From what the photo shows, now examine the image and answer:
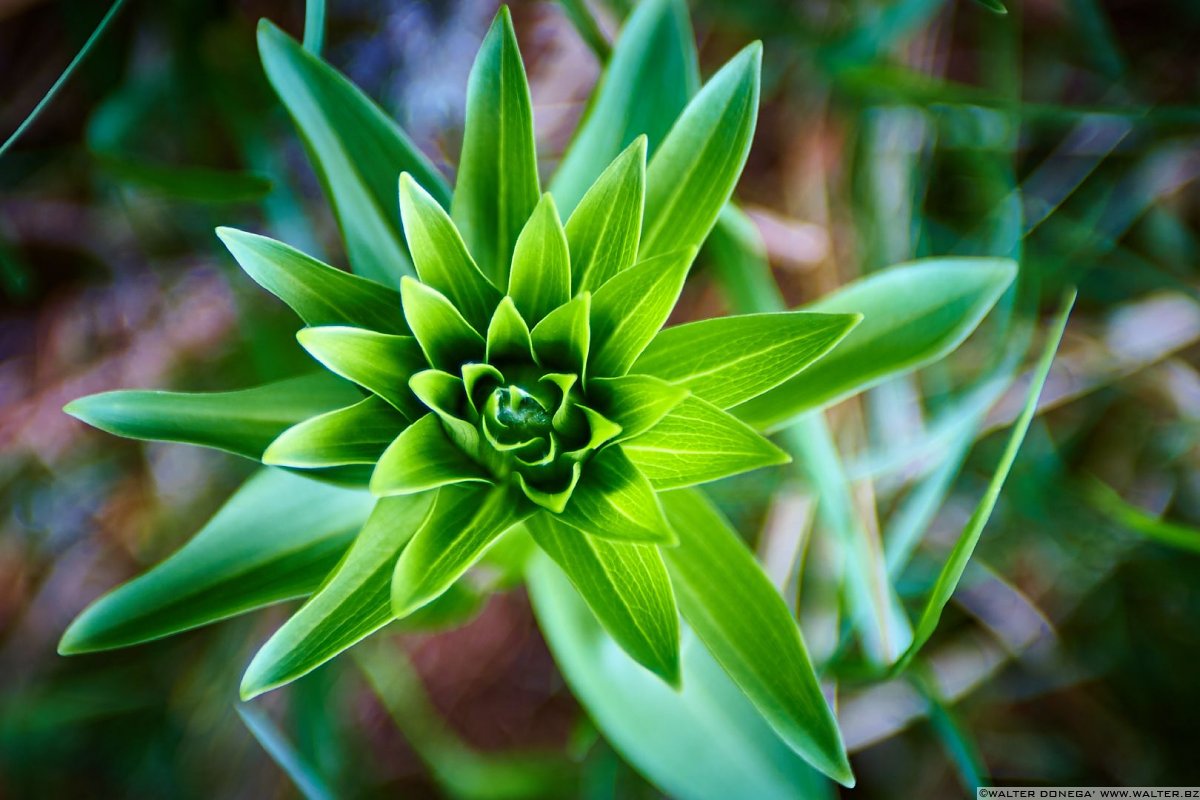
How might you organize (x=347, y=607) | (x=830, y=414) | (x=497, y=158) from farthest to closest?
(x=830, y=414)
(x=497, y=158)
(x=347, y=607)

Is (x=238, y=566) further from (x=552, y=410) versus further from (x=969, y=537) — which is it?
(x=969, y=537)

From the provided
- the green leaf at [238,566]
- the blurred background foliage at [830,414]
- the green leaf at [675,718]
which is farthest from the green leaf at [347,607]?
the blurred background foliage at [830,414]

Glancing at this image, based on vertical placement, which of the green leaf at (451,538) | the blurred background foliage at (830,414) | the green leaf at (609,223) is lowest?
the blurred background foliage at (830,414)

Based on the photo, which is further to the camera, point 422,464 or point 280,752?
point 280,752

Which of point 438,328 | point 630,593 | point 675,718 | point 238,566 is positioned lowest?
point 675,718

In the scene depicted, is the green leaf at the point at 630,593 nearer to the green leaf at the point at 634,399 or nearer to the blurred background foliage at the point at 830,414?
the green leaf at the point at 634,399

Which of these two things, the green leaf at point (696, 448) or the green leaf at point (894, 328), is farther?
the green leaf at point (894, 328)

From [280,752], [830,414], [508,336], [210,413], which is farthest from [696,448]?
[830,414]

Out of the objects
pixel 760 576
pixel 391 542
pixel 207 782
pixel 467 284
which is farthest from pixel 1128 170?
pixel 207 782
